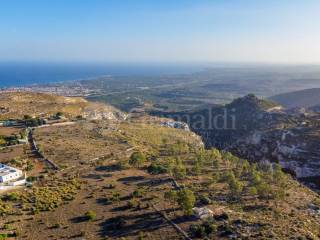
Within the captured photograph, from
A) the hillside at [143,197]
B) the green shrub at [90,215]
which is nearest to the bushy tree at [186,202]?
the hillside at [143,197]

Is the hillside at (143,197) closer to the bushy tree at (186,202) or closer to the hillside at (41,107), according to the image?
the bushy tree at (186,202)

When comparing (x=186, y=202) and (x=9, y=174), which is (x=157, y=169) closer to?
(x=186, y=202)

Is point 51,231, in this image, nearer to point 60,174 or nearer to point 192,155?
point 60,174

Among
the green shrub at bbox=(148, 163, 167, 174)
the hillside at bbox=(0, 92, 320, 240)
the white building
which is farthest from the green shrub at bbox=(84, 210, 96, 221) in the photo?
the green shrub at bbox=(148, 163, 167, 174)

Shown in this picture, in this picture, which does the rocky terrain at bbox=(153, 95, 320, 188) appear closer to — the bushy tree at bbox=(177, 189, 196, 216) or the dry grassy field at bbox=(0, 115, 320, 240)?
the dry grassy field at bbox=(0, 115, 320, 240)

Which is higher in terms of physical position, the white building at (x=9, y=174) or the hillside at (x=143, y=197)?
the white building at (x=9, y=174)
